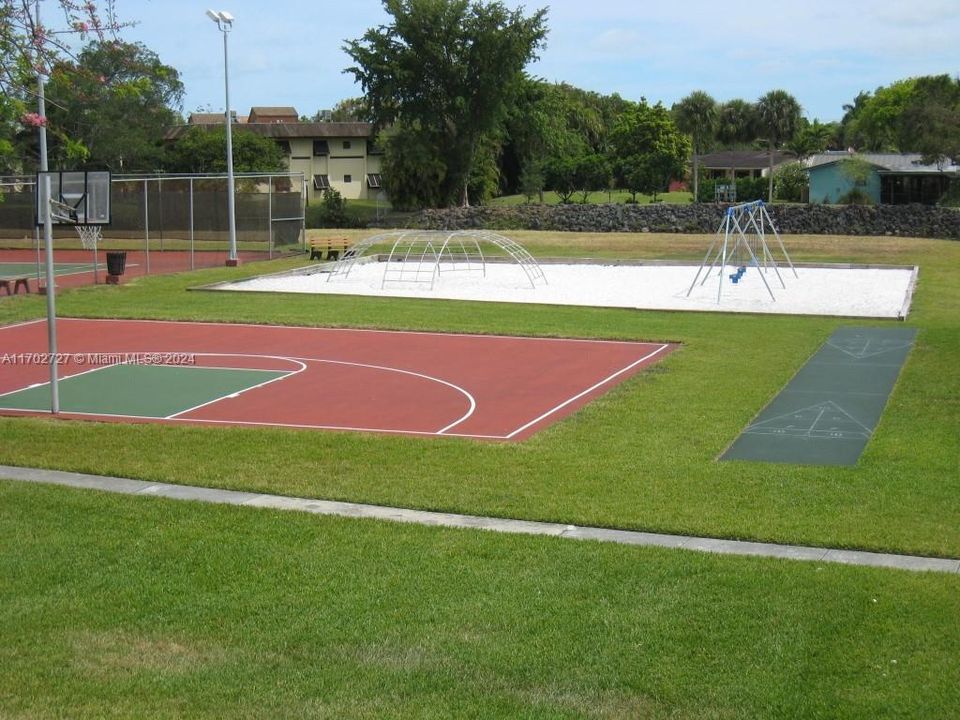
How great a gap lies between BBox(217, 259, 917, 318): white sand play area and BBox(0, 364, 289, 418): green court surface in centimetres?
1156

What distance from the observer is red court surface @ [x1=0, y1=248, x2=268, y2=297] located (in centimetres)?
3481

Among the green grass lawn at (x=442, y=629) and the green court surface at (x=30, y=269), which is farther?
the green court surface at (x=30, y=269)

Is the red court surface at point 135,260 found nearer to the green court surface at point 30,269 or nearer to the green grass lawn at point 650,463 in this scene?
the green court surface at point 30,269

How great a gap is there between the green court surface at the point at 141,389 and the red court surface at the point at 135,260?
47.5 feet

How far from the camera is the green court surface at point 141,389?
1659 cm

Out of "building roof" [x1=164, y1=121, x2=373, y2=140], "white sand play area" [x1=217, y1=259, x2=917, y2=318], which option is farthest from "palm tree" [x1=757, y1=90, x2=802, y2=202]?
"white sand play area" [x1=217, y1=259, x2=917, y2=318]

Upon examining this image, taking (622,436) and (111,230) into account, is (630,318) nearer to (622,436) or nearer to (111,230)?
(622,436)

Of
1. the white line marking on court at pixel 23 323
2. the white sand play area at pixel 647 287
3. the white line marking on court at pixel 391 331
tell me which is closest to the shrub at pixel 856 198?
the white sand play area at pixel 647 287

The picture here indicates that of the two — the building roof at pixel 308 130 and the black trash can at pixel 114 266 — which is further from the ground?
the building roof at pixel 308 130

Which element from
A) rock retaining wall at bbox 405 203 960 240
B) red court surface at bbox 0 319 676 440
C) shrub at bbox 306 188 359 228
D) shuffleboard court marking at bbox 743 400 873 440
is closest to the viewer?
shuffleboard court marking at bbox 743 400 873 440

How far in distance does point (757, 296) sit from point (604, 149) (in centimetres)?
7282

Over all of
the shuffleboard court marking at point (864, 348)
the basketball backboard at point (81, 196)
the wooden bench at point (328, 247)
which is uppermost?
the basketball backboard at point (81, 196)

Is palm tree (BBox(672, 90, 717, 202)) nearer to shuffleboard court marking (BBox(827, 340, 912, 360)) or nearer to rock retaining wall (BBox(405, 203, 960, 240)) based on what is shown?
rock retaining wall (BBox(405, 203, 960, 240))

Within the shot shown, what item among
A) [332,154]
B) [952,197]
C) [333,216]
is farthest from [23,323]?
[332,154]
